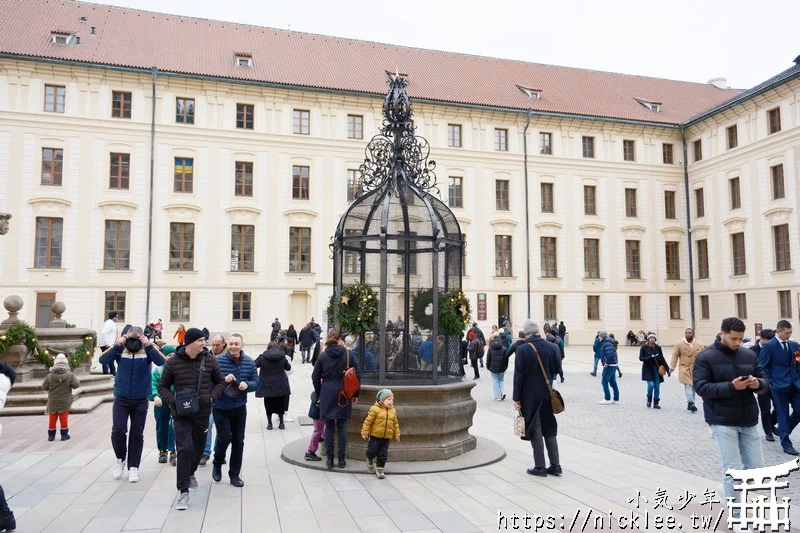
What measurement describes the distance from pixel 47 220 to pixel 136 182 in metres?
4.35

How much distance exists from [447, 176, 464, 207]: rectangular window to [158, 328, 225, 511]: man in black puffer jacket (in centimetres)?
2955

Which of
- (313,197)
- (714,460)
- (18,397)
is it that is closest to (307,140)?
(313,197)

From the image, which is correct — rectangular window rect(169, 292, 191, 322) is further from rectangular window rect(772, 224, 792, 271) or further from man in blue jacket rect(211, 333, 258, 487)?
rectangular window rect(772, 224, 792, 271)

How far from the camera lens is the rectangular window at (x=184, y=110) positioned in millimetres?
31188

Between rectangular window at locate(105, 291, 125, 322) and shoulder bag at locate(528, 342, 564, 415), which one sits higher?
rectangular window at locate(105, 291, 125, 322)

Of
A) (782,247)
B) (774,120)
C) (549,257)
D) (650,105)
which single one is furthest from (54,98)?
(782,247)

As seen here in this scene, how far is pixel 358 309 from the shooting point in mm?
8539

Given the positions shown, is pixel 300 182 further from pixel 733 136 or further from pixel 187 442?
pixel 187 442

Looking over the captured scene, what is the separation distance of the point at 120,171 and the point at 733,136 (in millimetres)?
33188

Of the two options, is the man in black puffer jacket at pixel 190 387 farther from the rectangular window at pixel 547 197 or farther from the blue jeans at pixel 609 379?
the rectangular window at pixel 547 197

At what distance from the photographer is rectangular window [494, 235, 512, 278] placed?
35.7m

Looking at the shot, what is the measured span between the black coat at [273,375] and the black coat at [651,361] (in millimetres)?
7045

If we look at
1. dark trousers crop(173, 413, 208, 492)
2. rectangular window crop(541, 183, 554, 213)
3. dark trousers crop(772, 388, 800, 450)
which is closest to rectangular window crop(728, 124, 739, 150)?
rectangular window crop(541, 183, 554, 213)

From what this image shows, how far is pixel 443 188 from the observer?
114 ft
